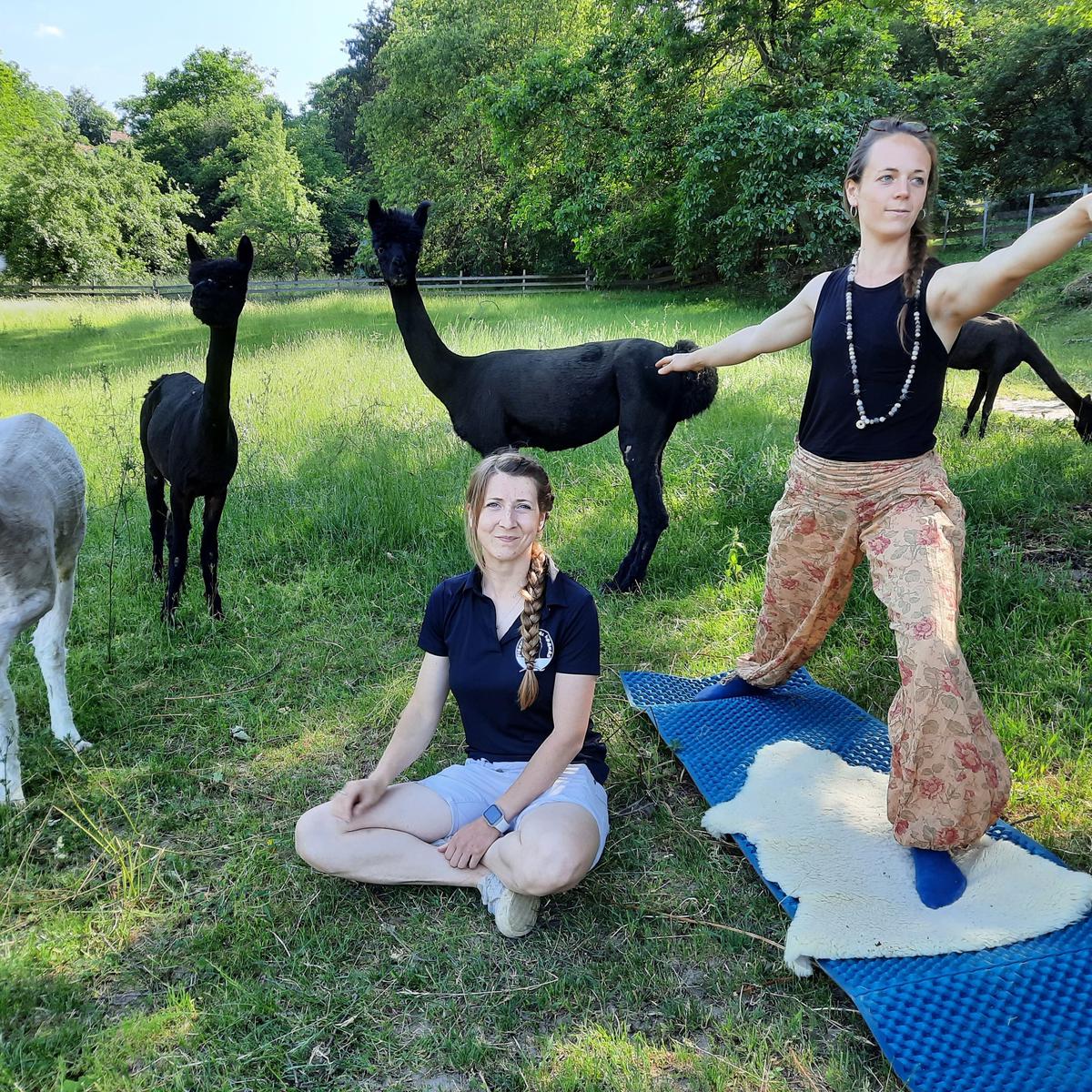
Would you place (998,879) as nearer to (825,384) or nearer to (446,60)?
(825,384)

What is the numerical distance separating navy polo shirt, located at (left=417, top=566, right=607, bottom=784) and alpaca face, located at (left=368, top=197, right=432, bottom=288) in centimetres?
222

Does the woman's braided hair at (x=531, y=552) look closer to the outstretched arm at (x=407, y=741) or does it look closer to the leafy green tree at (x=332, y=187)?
the outstretched arm at (x=407, y=741)

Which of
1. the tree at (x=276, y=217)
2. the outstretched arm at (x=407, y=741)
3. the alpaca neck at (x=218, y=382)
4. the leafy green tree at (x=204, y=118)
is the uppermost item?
the leafy green tree at (x=204, y=118)

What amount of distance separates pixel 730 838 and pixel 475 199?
93.8ft

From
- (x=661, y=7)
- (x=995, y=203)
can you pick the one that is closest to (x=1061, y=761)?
(x=661, y=7)

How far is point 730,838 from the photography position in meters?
2.82

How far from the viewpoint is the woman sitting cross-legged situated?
7.91ft

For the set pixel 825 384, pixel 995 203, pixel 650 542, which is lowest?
pixel 650 542

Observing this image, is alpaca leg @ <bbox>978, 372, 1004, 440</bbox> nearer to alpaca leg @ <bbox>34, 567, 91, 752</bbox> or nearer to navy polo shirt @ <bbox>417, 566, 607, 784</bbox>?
navy polo shirt @ <bbox>417, 566, 607, 784</bbox>

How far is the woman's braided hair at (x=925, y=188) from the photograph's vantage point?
8.34 ft

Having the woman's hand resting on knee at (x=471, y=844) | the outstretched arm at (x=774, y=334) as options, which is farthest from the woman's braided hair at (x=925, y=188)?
the woman's hand resting on knee at (x=471, y=844)

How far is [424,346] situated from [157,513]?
200 centimetres

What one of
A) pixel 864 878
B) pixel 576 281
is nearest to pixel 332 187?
pixel 576 281

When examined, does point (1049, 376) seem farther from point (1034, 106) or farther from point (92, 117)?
point (92, 117)
